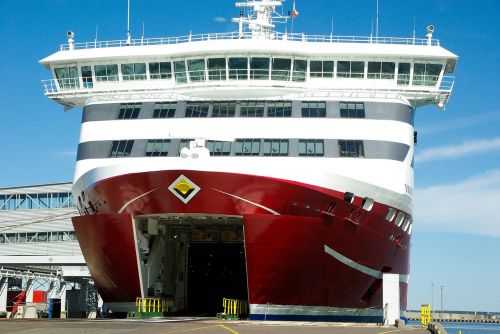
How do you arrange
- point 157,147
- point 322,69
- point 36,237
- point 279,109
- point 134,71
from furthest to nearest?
point 36,237, point 134,71, point 322,69, point 279,109, point 157,147

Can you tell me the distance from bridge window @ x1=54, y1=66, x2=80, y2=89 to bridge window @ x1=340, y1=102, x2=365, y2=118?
35.8 feet

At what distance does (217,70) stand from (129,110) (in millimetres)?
3673

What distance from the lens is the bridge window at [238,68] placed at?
102 ft

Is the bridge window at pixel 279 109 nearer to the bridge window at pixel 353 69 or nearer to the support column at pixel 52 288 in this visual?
the bridge window at pixel 353 69

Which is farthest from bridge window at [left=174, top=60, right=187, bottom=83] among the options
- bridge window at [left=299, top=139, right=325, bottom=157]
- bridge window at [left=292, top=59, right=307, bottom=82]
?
bridge window at [left=299, top=139, right=325, bottom=157]

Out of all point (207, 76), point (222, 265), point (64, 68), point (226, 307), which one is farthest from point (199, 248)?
point (64, 68)

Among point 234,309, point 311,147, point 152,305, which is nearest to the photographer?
point 152,305

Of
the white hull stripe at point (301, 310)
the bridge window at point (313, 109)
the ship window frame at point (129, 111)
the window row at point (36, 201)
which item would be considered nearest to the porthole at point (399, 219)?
the white hull stripe at point (301, 310)

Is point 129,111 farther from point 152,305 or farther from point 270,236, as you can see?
point 270,236

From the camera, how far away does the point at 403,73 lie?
32.0 metres

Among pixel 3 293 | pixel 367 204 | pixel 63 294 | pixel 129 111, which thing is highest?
pixel 129 111

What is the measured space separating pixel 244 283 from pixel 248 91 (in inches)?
368

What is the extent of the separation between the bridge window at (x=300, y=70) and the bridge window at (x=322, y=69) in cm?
35

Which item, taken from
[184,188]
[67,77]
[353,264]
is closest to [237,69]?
[184,188]
